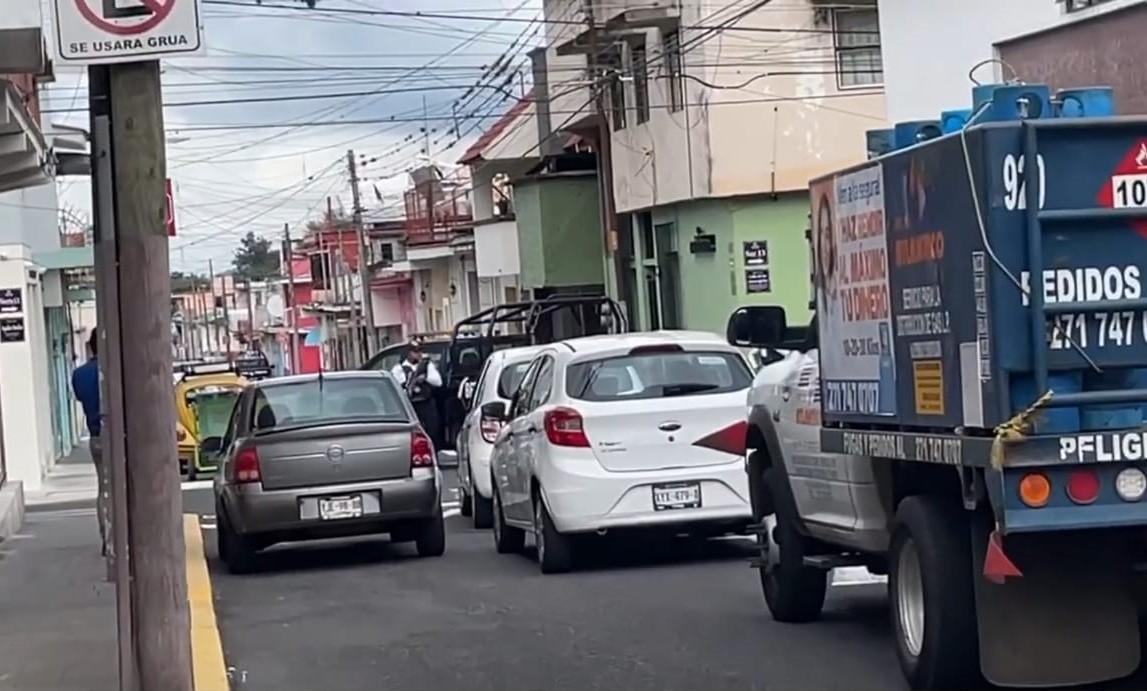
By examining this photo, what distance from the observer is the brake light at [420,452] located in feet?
53.2

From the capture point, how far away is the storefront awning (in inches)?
524

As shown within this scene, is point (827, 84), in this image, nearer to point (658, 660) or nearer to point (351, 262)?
point (658, 660)

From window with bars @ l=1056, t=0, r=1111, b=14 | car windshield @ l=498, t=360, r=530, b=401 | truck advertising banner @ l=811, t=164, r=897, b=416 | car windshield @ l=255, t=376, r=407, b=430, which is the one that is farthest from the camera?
car windshield @ l=498, t=360, r=530, b=401

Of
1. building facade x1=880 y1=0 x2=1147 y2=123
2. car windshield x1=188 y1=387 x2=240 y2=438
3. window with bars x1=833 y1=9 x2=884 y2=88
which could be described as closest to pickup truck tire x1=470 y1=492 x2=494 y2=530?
building facade x1=880 y1=0 x2=1147 y2=123

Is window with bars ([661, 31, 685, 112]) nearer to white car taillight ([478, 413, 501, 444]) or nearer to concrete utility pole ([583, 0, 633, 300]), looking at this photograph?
concrete utility pole ([583, 0, 633, 300])

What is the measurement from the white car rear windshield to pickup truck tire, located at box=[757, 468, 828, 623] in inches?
121

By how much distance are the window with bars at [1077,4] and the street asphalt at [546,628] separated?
652 cm

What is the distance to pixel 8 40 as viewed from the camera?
11.7 meters

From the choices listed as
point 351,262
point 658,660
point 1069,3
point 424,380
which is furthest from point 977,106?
point 351,262

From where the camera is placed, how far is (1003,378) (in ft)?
26.0

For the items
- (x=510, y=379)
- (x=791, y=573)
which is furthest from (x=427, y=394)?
(x=791, y=573)

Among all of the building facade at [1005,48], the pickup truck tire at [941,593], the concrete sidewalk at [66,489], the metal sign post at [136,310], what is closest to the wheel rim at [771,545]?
the pickup truck tire at [941,593]

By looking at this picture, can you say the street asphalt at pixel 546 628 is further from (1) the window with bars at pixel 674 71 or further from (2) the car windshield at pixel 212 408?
(2) the car windshield at pixel 212 408

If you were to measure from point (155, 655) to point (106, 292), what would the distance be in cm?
154
